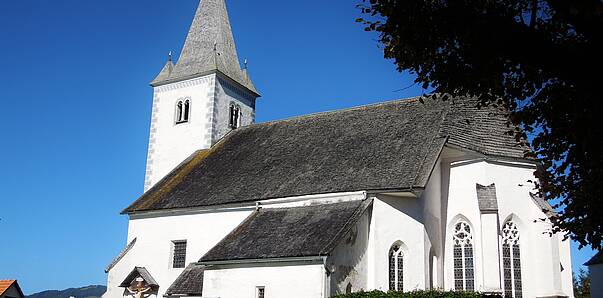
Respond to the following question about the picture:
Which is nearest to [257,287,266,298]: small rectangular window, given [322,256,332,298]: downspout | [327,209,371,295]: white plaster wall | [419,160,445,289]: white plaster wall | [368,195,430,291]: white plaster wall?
[322,256,332,298]: downspout

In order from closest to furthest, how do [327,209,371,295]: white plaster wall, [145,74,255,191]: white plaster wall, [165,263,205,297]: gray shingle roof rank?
[327,209,371,295]: white plaster wall, [165,263,205,297]: gray shingle roof, [145,74,255,191]: white plaster wall

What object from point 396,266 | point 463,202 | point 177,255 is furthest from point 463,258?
point 177,255

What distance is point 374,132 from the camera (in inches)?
1033

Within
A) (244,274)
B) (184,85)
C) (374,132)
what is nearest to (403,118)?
(374,132)

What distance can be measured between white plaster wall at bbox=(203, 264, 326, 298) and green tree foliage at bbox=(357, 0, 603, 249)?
1014 cm

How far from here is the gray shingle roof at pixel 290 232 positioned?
20656 millimetres

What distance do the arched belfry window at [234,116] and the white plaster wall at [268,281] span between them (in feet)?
46.0

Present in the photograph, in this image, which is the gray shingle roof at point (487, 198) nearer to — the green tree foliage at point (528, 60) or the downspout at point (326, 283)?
the downspout at point (326, 283)

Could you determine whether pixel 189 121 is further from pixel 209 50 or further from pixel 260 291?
pixel 260 291

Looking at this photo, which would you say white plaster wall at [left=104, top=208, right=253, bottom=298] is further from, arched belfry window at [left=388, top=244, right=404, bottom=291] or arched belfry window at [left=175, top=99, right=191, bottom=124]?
arched belfry window at [left=175, top=99, right=191, bottom=124]

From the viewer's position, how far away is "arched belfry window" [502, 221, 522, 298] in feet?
73.1

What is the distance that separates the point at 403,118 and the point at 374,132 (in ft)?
4.65

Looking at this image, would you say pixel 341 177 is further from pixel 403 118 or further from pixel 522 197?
pixel 522 197

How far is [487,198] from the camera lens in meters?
22.6
